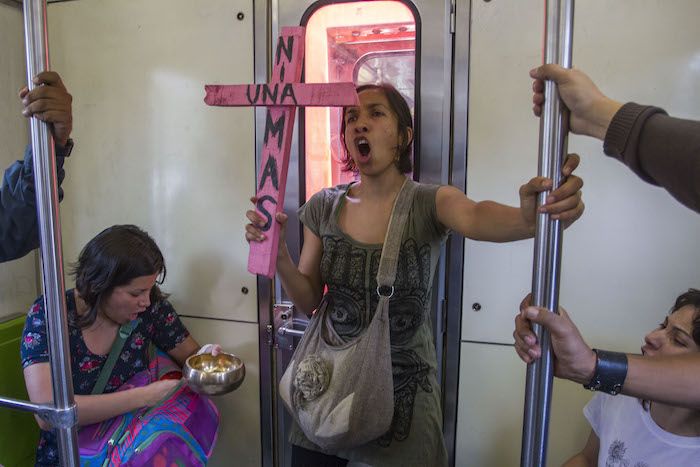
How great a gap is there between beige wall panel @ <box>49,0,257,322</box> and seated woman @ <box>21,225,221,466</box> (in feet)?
0.87

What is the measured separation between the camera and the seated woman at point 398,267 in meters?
1.48

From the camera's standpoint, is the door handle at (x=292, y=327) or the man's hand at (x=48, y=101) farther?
the door handle at (x=292, y=327)

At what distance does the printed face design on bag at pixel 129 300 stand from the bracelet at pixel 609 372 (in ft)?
5.09

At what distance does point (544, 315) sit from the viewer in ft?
2.54

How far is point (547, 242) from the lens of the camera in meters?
0.78

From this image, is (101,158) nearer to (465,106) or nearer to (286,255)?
(286,255)

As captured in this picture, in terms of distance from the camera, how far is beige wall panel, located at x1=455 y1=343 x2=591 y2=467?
177cm

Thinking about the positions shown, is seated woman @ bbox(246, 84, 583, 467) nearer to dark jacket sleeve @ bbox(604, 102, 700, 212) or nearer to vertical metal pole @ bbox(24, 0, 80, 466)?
dark jacket sleeve @ bbox(604, 102, 700, 212)

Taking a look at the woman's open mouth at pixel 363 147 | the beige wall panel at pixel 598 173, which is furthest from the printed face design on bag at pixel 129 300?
the beige wall panel at pixel 598 173

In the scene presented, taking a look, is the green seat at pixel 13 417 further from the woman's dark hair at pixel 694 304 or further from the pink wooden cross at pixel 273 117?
the woman's dark hair at pixel 694 304

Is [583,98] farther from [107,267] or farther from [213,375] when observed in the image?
[107,267]

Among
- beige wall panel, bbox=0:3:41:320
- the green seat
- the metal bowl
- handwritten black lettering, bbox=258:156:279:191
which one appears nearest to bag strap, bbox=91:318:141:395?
the metal bowl

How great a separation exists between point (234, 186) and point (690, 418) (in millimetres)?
1743

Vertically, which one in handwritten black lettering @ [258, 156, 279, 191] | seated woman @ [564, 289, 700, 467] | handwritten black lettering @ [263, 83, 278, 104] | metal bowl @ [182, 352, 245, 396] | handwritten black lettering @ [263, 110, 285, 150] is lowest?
metal bowl @ [182, 352, 245, 396]
